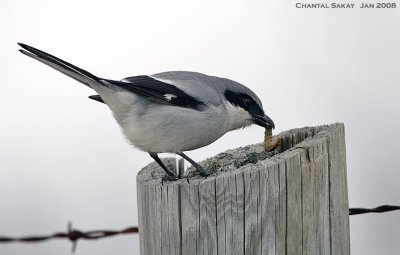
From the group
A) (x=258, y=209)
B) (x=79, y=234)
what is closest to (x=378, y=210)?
(x=258, y=209)

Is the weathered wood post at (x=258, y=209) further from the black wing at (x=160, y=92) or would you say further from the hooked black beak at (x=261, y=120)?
the hooked black beak at (x=261, y=120)

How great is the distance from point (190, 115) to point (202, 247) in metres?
1.52

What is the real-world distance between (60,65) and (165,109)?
0.63 m

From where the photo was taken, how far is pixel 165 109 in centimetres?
436

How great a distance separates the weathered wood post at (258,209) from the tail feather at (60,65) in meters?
1.14

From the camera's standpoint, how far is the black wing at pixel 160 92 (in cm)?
436

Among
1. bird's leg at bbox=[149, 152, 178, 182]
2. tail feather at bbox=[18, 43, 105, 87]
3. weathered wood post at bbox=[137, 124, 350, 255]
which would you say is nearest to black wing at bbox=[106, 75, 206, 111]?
tail feather at bbox=[18, 43, 105, 87]

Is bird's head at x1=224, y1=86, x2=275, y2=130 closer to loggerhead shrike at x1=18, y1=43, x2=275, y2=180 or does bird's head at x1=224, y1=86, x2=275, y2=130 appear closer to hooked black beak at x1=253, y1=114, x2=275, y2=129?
hooked black beak at x1=253, y1=114, x2=275, y2=129

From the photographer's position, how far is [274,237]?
9.47 feet

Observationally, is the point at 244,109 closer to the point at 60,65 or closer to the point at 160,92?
the point at 160,92

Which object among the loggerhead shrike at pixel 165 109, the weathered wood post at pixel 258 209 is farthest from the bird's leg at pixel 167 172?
the weathered wood post at pixel 258 209

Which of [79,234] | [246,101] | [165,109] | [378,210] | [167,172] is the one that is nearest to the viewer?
[167,172]

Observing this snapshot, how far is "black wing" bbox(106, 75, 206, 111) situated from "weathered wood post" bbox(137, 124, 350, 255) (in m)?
1.27

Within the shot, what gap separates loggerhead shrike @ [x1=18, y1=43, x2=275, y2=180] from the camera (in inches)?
169
